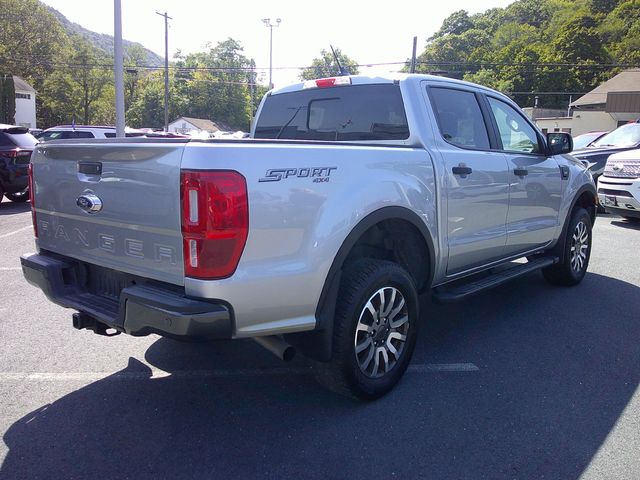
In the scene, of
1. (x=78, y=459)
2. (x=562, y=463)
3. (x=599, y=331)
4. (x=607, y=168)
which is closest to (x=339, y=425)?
(x=562, y=463)

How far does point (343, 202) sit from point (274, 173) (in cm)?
50

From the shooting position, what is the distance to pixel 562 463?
106 inches

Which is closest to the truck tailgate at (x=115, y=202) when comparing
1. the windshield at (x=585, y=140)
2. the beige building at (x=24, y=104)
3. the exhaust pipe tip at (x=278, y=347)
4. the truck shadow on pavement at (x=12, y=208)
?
the exhaust pipe tip at (x=278, y=347)

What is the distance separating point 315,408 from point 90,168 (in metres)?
1.94

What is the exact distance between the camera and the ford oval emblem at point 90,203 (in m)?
2.93

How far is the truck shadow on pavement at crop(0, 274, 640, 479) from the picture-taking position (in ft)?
8.73

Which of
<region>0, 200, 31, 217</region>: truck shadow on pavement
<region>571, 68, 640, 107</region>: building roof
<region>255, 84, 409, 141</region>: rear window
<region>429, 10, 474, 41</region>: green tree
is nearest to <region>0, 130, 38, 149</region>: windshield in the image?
<region>0, 200, 31, 217</region>: truck shadow on pavement

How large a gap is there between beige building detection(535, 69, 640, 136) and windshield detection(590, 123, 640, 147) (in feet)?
96.2

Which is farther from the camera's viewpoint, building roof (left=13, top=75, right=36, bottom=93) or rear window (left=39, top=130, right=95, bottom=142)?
building roof (left=13, top=75, right=36, bottom=93)

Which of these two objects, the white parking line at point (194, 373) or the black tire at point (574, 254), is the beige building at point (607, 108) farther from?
the white parking line at point (194, 373)

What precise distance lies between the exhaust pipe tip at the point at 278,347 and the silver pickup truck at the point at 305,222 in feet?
0.04

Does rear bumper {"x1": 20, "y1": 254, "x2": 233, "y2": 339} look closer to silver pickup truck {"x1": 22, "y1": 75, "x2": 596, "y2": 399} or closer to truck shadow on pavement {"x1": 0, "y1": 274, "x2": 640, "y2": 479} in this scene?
silver pickup truck {"x1": 22, "y1": 75, "x2": 596, "y2": 399}

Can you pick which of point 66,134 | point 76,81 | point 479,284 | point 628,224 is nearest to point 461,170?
point 479,284

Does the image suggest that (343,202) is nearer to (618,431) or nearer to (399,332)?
(399,332)
